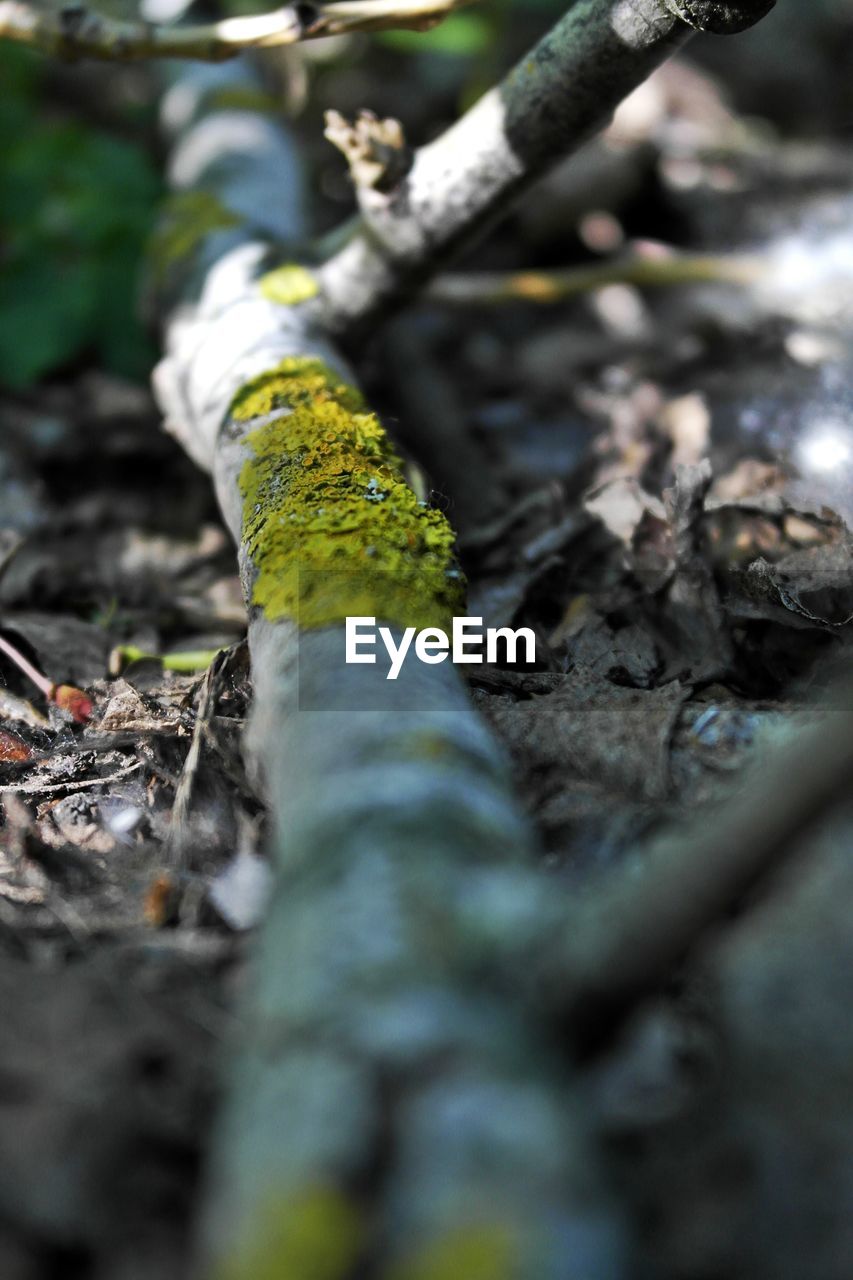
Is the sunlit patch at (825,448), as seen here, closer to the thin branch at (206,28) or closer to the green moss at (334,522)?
the green moss at (334,522)

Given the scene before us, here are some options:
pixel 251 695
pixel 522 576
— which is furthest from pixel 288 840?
pixel 522 576

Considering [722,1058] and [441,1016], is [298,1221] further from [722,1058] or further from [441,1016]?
[722,1058]

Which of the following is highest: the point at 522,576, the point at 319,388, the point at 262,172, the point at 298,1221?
the point at 262,172

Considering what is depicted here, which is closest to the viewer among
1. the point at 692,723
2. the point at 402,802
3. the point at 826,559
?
the point at 402,802

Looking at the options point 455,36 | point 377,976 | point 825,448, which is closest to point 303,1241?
point 377,976

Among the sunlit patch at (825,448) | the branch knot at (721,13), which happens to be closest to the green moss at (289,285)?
the branch knot at (721,13)

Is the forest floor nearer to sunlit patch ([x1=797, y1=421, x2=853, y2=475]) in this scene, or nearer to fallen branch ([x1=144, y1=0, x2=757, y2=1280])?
sunlit patch ([x1=797, y1=421, x2=853, y2=475])
